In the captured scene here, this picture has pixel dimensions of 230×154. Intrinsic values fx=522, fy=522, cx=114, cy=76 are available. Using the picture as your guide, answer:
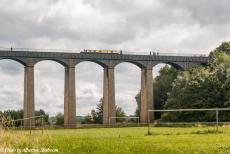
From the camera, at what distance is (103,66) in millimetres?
77000

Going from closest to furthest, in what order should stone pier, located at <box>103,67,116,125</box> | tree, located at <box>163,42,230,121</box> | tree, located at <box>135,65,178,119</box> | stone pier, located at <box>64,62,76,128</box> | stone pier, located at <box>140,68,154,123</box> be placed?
tree, located at <box>163,42,230,121</box>, stone pier, located at <box>64,62,76,128</box>, stone pier, located at <box>103,67,116,125</box>, stone pier, located at <box>140,68,154,123</box>, tree, located at <box>135,65,178,119</box>

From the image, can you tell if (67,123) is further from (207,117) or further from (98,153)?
(98,153)

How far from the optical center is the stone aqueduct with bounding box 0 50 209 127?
70688 mm

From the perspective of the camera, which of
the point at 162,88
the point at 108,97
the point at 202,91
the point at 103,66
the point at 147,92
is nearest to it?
the point at 202,91

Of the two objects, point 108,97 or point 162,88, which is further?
point 162,88

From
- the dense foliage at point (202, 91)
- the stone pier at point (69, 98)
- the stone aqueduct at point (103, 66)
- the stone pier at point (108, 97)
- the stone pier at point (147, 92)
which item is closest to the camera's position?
the dense foliage at point (202, 91)

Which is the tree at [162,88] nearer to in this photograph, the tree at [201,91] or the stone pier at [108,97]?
→ the stone pier at [108,97]

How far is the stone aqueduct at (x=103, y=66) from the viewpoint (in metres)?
70.7

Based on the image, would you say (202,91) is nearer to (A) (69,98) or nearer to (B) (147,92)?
(B) (147,92)

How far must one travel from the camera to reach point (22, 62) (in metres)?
71.6

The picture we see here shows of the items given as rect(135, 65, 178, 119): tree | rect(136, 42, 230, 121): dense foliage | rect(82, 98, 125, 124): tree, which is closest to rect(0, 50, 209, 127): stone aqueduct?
rect(135, 65, 178, 119): tree

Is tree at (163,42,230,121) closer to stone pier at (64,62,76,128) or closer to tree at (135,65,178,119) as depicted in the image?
stone pier at (64,62,76,128)

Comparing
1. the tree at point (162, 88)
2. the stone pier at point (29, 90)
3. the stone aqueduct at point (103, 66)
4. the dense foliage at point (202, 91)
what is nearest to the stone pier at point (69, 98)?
the stone aqueduct at point (103, 66)

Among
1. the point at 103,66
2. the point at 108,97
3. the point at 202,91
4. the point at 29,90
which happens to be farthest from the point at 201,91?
the point at 29,90
